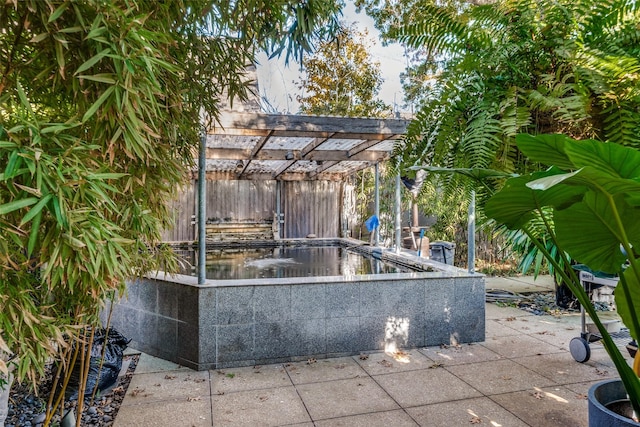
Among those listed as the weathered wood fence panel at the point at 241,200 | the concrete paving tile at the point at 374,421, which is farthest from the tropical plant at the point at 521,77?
the weathered wood fence panel at the point at 241,200

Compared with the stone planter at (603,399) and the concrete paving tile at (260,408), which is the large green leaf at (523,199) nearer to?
the stone planter at (603,399)

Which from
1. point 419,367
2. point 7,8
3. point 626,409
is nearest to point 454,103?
point 626,409

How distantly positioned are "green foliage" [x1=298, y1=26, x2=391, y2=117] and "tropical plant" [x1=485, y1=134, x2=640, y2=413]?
10.4 meters

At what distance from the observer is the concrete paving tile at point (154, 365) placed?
3.66 meters

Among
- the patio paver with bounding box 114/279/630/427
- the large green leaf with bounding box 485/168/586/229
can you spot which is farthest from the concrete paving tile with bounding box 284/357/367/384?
the large green leaf with bounding box 485/168/586/229

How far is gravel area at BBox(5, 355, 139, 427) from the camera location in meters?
2.74

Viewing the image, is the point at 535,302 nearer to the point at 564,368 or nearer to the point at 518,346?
the point at 518,346

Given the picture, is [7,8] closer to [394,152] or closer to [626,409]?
[394,152]

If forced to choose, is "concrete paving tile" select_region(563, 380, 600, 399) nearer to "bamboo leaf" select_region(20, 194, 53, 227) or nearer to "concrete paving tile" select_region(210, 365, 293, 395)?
"concrete paving tile" select_region(210, 365, 293, 395)

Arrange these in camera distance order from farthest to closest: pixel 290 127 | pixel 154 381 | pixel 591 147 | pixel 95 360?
pixel 290 127 < pixel 154 381 < pixel 95 360 < pixel 591 147

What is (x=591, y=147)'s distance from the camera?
88 centimetres

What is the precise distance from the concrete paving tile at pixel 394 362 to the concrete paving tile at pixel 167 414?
4.76 ft

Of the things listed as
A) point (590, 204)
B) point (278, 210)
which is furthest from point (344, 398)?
point (278, 210)

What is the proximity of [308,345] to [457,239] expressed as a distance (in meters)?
5.83
